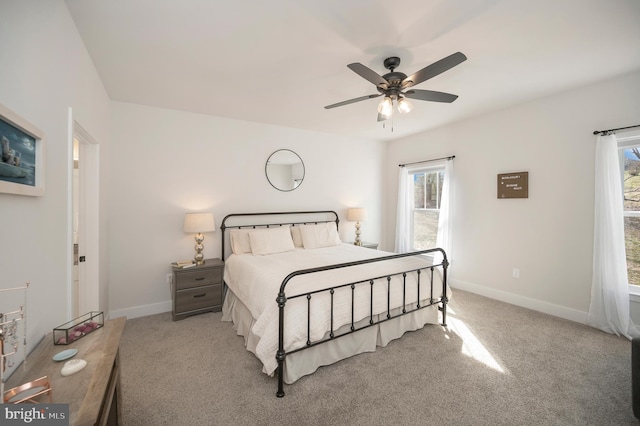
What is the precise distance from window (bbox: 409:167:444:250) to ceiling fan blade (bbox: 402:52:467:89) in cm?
281

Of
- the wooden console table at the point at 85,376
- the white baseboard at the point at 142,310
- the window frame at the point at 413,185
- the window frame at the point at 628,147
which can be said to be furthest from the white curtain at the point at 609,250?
the white baseboard at the point at 142,310

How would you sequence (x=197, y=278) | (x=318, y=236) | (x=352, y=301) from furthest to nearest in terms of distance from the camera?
1. (x=318, y=236)
2. (x=197, y=278)
3. (x=352, y=301)

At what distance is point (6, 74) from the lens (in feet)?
3.41

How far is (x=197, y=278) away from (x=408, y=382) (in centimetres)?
255

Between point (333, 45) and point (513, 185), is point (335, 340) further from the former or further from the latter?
point (513, 185)

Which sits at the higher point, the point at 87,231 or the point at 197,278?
the point at 87,231

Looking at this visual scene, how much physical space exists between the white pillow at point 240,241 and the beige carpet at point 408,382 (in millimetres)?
→ 1029

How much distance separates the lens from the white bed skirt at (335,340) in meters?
2.13

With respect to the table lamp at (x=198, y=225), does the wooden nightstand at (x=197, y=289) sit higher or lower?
lower

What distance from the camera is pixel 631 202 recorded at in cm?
286

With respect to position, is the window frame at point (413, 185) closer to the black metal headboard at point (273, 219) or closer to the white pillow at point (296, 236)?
the black metal headboard at point (273, 219)

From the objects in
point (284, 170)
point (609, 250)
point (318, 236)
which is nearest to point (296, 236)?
point (318, 236)

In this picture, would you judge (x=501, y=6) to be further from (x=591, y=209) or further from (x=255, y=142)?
(x=255, y=142)

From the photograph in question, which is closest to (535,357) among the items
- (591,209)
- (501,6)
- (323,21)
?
(591,209)
